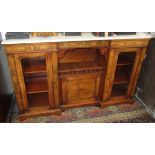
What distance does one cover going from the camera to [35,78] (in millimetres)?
1857

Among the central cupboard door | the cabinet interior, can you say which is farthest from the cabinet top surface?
the central cupboard door

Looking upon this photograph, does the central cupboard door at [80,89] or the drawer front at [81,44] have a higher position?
the drawer front at [81,44]

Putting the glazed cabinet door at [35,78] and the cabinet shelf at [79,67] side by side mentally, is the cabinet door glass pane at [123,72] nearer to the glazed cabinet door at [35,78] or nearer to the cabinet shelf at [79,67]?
the cabinet shelf at [79,67]

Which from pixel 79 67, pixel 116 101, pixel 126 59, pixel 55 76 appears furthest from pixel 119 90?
pixel 55 76

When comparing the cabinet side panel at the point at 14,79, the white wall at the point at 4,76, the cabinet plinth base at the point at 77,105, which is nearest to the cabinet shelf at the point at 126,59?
the cabinet plinth base at the point at 77,105

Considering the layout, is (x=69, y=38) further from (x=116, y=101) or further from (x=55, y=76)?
(x=116, y=101)

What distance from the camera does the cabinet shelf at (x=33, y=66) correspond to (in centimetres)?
157

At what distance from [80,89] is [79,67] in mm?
255

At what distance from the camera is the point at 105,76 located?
5.78 feet
